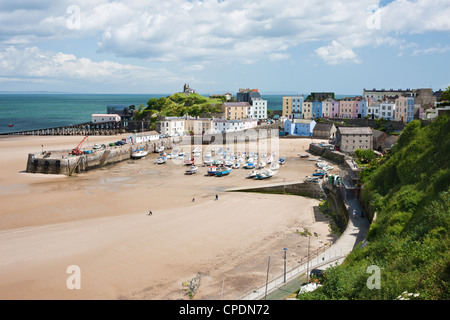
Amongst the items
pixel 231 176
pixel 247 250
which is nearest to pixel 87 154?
pixel 231 176

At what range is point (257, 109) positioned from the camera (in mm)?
76812

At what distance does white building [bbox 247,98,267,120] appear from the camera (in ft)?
247

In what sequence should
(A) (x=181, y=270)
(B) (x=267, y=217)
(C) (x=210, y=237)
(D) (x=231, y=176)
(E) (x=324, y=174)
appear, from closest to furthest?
(A) (x=181, y=270) < (C) (x=210, y=237) < (B) (x=267, y=217) < (E) (x=324, y=174) < (D) (x=231, y=176)

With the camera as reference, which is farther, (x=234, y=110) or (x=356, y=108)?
(x=234, y=110)

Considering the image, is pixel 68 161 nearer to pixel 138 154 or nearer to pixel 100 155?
pixel 100 155

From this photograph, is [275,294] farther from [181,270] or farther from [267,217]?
[267,217]

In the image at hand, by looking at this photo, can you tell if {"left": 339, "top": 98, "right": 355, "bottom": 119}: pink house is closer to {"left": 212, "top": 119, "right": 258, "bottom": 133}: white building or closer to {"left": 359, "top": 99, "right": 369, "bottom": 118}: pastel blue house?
{"left": 359, "top": 99, "right": 369, "bottom": 118}: pastel blue house

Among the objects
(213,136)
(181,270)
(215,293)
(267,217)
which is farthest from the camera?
(213,136)

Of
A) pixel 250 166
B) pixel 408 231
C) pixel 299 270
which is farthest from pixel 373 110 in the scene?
pixel 299 270

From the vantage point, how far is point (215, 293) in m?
14.2

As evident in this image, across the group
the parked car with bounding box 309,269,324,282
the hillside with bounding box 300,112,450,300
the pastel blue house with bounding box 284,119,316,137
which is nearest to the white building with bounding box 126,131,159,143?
the pastel blue house with bounding box 284,119,316,137

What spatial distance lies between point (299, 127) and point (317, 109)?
15.0 metres

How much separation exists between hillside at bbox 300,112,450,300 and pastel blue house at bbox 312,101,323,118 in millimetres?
50234

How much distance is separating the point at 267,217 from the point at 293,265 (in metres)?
7.05
